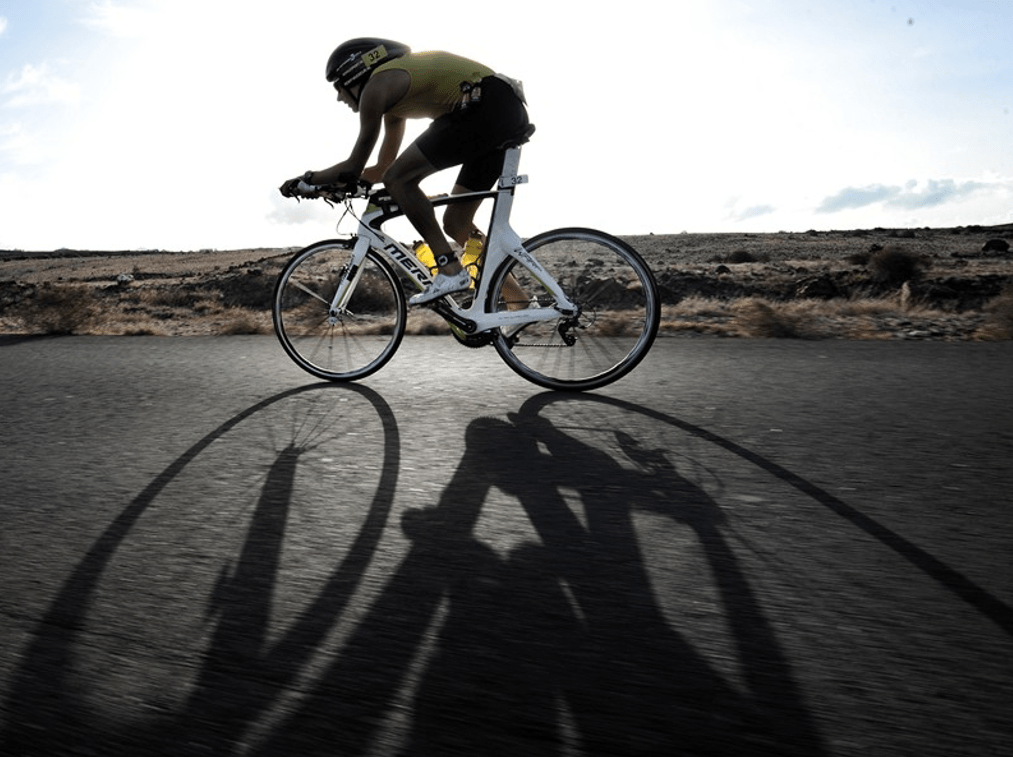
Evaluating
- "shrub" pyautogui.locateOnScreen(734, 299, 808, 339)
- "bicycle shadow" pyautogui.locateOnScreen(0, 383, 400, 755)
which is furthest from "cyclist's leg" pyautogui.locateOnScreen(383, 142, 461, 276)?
"shrub" pyautogui.locateOnScreen(734, 299, 808, 339)

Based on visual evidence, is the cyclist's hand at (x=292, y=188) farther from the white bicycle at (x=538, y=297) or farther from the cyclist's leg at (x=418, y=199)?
the cyclist's leg at (x=418, y=199)

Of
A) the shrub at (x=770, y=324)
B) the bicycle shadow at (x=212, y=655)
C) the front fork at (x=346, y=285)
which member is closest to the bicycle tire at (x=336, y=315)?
the front fork at (x=346, y=285)

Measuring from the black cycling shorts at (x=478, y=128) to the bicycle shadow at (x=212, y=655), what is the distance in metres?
2.48

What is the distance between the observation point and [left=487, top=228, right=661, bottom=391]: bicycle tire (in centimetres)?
545

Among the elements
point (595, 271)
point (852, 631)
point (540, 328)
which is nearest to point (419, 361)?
point (540, 328)

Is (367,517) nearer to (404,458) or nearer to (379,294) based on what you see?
(404,458)

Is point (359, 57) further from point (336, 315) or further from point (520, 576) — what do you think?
point (520, 576)

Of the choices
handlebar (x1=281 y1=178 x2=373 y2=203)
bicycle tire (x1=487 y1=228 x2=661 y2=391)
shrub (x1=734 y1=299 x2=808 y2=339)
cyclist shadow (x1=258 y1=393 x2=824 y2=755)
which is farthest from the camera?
shrub (x1=734 y1=299 x2=808 y2=339)

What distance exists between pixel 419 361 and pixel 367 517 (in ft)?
A: 11.1

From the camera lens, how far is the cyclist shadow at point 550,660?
75.0 inches

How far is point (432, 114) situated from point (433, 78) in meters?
0.23

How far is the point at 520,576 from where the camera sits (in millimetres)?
2738

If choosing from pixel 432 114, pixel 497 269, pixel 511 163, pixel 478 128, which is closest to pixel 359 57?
pixel 432 114

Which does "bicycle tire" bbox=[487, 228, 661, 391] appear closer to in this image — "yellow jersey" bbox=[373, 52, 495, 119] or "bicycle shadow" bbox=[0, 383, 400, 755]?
"yellow jersey" bbox=[373, 52, 495, 119]
